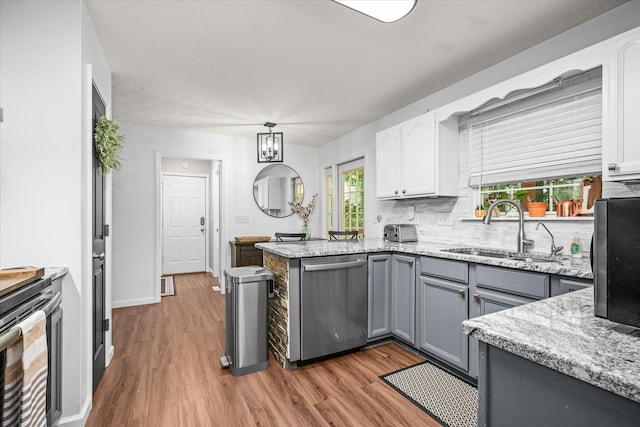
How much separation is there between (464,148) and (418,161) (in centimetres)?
44

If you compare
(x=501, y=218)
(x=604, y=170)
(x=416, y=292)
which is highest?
(x=604, y=170)

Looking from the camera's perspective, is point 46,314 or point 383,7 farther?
point 383,7

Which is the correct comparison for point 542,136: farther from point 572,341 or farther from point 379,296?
point 572,341

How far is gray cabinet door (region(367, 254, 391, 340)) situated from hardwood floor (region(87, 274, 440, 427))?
0.18 metres

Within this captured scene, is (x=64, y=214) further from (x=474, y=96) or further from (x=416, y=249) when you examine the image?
(x=474, y=96)

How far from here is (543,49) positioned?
2.41m

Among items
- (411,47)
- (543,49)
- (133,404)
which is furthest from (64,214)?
(543,49)

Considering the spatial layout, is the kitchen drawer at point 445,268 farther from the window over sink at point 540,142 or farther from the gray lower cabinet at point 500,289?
the window over sink at point 540,142

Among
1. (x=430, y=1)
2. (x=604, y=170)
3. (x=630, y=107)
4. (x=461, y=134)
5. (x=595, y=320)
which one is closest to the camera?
(x=595, y=320)

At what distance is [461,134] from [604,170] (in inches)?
54.2

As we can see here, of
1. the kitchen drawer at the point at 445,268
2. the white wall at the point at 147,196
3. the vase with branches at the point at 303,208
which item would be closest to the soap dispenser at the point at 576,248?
the kitchen drawer at the point at 445,268

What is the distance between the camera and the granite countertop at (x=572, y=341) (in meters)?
0.60

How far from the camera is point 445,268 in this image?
→ 238cm

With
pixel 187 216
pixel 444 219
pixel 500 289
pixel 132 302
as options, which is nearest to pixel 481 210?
pixel 444 219
